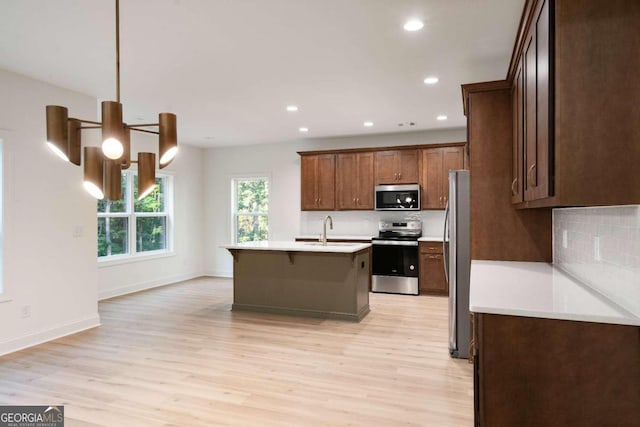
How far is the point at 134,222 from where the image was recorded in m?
6.43

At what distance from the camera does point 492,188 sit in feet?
10.5

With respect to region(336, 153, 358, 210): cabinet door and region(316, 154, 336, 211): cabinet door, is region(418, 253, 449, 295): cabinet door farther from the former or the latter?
region(316, 154, 336, 211): cabinet door

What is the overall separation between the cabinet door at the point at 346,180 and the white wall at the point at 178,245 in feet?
10.00

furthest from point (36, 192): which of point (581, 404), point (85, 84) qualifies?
point (581, 404)

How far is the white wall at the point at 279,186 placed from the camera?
6.64m

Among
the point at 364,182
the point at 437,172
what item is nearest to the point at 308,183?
the point at 364,182

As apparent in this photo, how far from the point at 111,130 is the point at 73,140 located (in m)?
0.26

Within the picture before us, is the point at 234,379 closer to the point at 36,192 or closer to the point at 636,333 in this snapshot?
the point at 636,333

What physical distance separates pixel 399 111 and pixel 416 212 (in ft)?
6.62

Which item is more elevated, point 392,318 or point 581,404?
point 581,404

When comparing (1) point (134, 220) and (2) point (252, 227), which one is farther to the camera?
(2) point (252, 227)

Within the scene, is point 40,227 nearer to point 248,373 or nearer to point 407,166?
point 248,373

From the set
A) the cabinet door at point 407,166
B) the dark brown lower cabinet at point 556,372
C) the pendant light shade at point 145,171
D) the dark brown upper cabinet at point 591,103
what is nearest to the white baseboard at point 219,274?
the cabinet door at point 407,166

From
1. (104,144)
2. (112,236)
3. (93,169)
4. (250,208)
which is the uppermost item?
(104,144)
